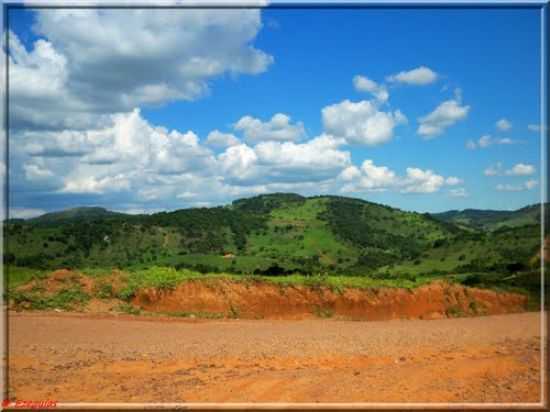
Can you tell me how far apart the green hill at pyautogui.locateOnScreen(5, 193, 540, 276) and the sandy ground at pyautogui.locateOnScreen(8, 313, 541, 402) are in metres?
32.9

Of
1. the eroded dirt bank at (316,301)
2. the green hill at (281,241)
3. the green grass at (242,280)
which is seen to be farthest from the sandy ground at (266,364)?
the green hill at (281,241)

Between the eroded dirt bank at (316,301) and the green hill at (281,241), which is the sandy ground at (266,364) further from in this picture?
the green hill at (281,241)

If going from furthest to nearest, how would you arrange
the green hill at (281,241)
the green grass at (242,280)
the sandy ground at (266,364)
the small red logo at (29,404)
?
the green hill at (281,241) < the green grass at (242,280) < the sandy ground at (266,364) < the small red logo at (29,404)

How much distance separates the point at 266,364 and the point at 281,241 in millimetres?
95618

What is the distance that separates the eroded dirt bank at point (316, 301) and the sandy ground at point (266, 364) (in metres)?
5.64

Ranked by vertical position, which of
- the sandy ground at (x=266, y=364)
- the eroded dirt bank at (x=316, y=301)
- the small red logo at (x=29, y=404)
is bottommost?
the eroded dirt bank at (x=316, y=301)

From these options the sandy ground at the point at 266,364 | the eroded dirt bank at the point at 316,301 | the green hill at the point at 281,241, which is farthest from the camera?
the green hill at the point at 281,241

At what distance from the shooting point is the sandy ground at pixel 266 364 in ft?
26.9

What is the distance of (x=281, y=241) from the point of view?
4173 inches

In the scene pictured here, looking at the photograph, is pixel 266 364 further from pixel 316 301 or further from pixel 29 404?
pixel 316 301

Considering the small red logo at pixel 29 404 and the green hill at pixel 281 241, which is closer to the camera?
the small red logo at pixel 29 404

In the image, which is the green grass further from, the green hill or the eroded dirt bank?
the green hill

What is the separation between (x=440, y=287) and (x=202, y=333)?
553 inches

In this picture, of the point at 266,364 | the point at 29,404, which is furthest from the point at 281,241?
the point at 29,404
